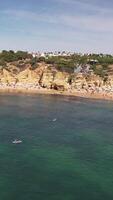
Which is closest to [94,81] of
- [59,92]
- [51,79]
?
[59,92]

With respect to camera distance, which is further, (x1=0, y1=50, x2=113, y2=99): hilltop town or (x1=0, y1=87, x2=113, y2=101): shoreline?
(x1=0, y1=50, x2=113, y2=99): hilltop town

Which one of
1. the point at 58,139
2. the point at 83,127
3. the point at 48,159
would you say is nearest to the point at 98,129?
the point at 83,127

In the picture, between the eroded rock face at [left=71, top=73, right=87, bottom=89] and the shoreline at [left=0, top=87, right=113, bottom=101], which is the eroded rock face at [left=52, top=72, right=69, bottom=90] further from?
the shoreline at [left=0, top=87, right=113, bottom=101]

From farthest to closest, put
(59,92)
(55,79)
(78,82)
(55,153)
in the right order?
(78,82) → (55,79) → (59,92) → (55,153)

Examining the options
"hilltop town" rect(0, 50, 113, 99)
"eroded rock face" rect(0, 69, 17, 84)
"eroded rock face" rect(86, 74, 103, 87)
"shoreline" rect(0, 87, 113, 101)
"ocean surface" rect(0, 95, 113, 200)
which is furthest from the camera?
"eroded rock face" rect(86, 74, 103, 87)

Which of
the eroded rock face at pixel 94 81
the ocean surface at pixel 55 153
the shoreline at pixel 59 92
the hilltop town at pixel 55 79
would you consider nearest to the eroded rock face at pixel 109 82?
the hilltop town at pixel 55 79

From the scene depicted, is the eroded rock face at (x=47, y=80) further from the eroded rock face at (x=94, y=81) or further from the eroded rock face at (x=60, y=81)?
the eroded rock face at (x=94, y=81)

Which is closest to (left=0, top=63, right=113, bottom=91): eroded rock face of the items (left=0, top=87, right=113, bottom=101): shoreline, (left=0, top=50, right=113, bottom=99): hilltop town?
(left=0, top=50, right=113, bottom=99): hilltop town

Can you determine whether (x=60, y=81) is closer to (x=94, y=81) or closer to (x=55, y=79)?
(x=55, y=79)

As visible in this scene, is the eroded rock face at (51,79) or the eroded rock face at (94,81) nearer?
the eroded rock face at (51,79)
